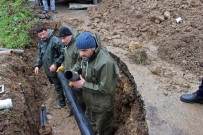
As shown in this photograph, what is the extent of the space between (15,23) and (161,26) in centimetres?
451

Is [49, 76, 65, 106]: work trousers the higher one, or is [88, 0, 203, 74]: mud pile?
[88, 0, 203, 74]: mud pile

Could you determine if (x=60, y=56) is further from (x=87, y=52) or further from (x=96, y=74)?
(x=87, y=52)

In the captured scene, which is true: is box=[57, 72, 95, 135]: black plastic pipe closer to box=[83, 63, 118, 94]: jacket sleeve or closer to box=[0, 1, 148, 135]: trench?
box=[83, 63, 118, 94]: jacket sleeve

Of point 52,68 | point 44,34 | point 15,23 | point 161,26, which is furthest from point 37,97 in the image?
point 161,26

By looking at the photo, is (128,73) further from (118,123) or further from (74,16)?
(74,16)

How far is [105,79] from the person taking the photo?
163 inches

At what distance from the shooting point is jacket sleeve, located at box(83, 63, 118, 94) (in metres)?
4.13

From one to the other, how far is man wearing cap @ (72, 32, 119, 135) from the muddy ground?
0.60 metres

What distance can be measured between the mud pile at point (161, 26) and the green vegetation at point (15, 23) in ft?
6.33

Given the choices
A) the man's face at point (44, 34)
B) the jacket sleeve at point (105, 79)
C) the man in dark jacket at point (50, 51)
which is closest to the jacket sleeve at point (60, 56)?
the man in dark jacket at point (50, 51)

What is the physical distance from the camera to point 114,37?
24.0ft

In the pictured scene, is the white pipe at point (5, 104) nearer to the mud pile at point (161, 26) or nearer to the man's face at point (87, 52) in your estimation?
the man's face at point (87, 52)

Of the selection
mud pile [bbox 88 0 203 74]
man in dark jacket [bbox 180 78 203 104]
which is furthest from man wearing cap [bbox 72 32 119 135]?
mud pile [bbox 88 0 203 74]

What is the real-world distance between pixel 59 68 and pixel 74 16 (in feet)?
14.4
